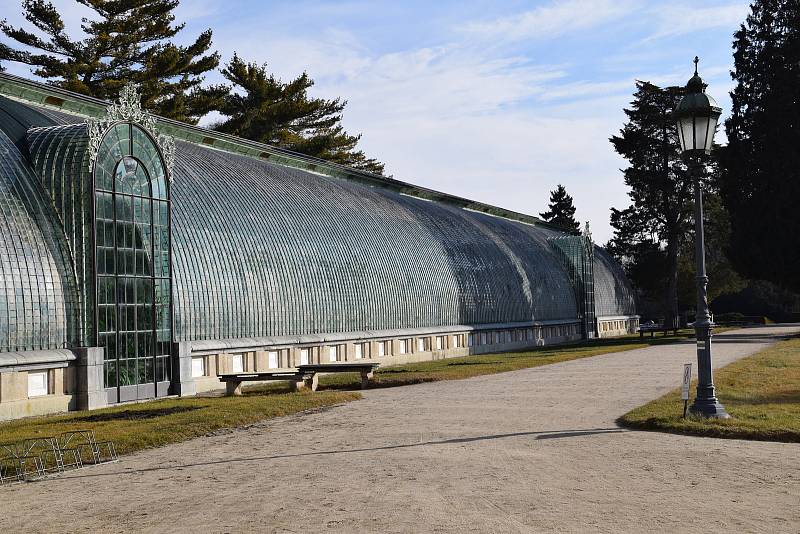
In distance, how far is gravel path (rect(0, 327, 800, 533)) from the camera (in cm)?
1111

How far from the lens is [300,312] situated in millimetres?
36938

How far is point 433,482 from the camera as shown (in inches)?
A: 531

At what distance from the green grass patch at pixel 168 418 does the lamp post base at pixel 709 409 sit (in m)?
10.0

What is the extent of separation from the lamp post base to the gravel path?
1.80 meters

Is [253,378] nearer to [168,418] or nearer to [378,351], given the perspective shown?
[168,418]

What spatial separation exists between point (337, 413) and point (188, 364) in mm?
7859

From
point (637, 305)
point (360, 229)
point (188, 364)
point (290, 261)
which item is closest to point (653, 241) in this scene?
point (637, 305)

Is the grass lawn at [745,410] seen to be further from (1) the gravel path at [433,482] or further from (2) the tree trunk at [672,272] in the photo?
(2) the tree trunk at [672,272]

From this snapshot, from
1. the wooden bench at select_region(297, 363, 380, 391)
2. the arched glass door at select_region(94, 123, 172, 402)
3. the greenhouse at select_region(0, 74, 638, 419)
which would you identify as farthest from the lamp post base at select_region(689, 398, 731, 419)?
the arched glass door at select_region(94, 123, 172, 402)

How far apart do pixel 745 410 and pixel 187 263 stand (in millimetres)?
18470

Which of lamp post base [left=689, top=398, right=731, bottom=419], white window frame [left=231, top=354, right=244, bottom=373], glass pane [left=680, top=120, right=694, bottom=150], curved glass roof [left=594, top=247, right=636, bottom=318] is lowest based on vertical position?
lamp post base [left=689, top=398, right=731, bottom=419]

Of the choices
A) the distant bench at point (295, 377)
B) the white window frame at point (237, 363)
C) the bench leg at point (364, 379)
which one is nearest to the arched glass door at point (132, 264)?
the distant bench at point (295, 377)

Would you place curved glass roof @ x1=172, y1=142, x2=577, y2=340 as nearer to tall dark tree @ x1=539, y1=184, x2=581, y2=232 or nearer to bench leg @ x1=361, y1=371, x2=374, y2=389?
bench leg @ x1=361, y1=371, x2=374, y2=389

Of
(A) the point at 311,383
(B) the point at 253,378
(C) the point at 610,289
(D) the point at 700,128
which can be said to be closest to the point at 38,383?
(B) the point at 253,378
